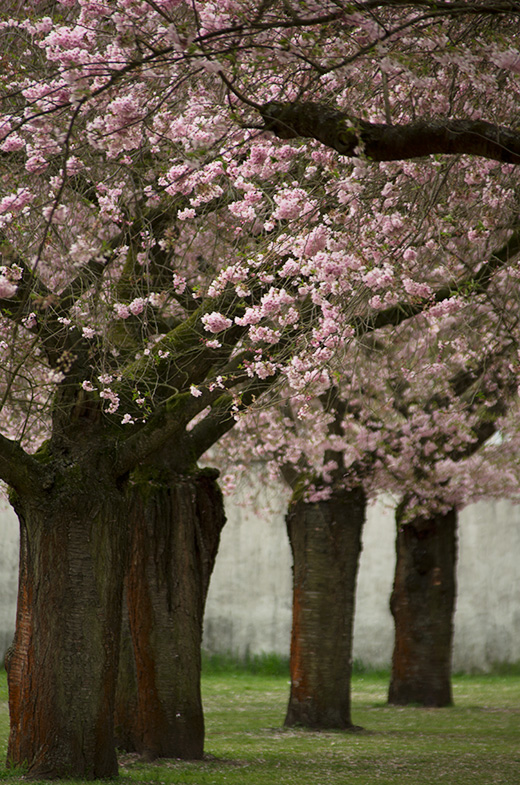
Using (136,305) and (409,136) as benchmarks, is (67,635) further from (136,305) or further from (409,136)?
(409,136)

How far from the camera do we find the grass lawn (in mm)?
7418

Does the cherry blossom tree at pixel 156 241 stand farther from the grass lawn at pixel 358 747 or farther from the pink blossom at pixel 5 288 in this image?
the grass lawn at pixel 358 747

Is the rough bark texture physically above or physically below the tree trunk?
above

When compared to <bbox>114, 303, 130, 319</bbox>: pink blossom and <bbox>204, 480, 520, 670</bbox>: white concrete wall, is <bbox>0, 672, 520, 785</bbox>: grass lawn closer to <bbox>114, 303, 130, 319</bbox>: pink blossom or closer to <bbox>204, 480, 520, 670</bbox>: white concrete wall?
<bbox>204, 480, 520, 670</bbox>: white concrete wall

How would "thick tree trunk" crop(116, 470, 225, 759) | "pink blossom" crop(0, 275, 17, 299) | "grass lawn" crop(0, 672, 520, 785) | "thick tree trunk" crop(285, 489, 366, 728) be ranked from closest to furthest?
"pink blossom" crop(0, 275, 17, 299) < "grass lawn" crop(0, 672, 520, 785) < "thick tree trunk" crop(116, 470, 225, 759) < "thick tree trunk" crop(285, 489, 366, 728)

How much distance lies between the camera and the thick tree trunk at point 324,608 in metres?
10.8

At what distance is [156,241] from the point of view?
24.1 ft

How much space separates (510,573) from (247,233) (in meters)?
12.4

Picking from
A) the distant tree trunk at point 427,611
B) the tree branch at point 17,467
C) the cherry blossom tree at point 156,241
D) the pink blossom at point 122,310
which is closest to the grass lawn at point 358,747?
the distant tree trunk at point 427,611

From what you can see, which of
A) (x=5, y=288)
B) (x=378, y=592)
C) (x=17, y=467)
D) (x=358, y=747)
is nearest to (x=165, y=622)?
(x=17, y=467)

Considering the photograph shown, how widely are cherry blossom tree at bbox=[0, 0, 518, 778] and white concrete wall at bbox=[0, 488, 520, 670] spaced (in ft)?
33.9

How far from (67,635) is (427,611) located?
7.20 meters

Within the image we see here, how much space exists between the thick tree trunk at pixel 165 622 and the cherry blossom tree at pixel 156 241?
4.23 feet

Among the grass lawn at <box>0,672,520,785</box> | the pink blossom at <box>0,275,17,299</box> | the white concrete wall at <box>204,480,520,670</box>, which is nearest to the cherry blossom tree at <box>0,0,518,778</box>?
the pink blossom at <box>0,275,17,299</box>
